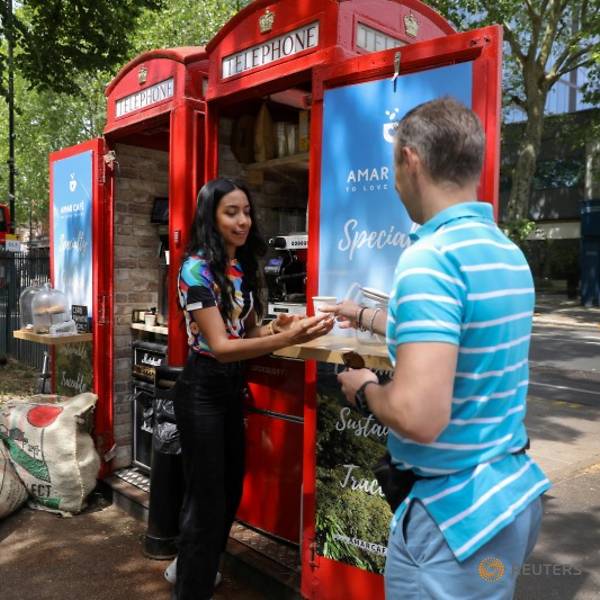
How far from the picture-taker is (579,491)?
455cm

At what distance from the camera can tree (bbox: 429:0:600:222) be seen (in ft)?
51.5

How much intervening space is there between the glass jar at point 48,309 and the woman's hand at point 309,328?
9.55 ft

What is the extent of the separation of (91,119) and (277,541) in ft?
72.3

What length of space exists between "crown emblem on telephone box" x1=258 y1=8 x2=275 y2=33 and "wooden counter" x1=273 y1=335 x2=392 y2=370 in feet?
5.39

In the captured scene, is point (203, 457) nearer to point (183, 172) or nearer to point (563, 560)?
point (183, 172)

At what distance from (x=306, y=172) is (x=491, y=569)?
322 cm

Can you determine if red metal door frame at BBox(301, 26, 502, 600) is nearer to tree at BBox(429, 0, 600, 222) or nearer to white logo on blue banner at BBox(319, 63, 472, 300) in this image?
white logo on blue banner at BBox(319, 63, 472, 300)

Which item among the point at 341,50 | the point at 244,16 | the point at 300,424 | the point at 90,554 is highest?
the point at 244,16

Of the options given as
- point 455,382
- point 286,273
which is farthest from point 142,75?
point 455,382

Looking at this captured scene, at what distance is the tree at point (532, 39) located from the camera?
51.5 feet

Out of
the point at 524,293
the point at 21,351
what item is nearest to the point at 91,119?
A: the point at 21,351

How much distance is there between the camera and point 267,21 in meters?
3.06

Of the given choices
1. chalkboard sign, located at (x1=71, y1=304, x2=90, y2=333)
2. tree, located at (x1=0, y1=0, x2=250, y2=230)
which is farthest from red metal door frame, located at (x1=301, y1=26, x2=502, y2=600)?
tree, located at (x1=0, y1=0, x2=250, y2=230)

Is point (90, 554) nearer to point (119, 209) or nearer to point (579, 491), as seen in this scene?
point (119, 209)
